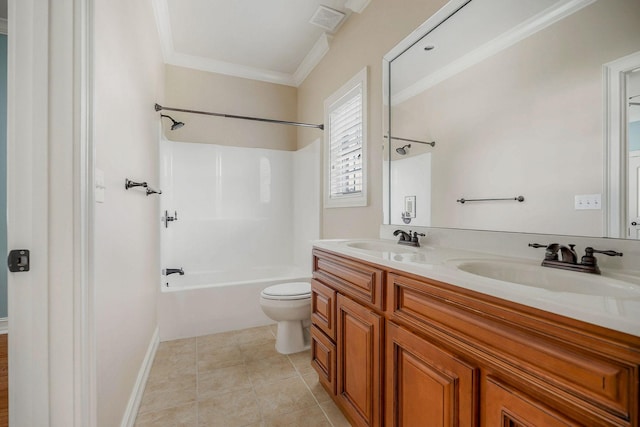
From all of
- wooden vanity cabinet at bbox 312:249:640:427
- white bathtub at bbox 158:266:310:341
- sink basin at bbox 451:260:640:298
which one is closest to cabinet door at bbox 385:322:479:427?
wooden vanity cabinet at bbox 312:249:640:427

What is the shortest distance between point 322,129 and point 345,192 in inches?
31.7

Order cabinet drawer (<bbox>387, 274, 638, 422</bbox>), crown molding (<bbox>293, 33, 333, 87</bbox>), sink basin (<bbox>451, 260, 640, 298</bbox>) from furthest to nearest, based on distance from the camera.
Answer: crown molding (<bbox>293, 33, 333, 87</bbox>) < sink basin (<bbox>451, 260, 640, 298</bbox>) < cabinet drawer (<bbox>387, 274, 638, 422</bbox>)

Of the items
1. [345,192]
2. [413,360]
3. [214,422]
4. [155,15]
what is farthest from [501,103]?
[155,15]

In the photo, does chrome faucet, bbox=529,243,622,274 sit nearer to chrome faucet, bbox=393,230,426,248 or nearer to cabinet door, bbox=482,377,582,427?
cabinet door, bbox=482,377,582,427

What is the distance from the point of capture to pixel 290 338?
2.18 m

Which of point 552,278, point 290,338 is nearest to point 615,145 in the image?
point 552,278

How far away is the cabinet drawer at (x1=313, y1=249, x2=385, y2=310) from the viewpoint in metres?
1.16

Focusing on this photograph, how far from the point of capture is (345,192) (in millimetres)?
2441

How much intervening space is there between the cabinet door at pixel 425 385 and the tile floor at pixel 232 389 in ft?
1.97

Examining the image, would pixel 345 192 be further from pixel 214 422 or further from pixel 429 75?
pixel 214 422

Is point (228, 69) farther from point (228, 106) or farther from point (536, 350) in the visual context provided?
point (536, 350)

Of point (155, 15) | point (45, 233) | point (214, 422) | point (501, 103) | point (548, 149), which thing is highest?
point (155, 15)

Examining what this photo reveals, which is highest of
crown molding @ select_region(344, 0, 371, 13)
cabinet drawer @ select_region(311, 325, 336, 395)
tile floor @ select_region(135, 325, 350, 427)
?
crown molding @ select_region(344, 0, 371, 13)

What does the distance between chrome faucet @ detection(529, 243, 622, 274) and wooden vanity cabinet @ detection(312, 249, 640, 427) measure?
42 cm
